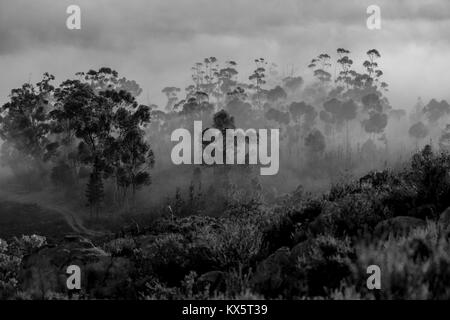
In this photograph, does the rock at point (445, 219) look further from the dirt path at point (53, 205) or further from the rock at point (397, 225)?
the dirt path at point (53, 205)

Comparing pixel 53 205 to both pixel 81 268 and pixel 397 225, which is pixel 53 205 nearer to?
pixel 81 268

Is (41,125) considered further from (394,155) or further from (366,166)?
(394,155)

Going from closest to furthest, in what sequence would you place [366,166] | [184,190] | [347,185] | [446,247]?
[446,247] → [347,185] → [184,190] → [366,166]

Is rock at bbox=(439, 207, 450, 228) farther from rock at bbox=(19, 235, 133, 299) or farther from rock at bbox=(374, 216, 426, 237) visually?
rock at bbox=(19, 235, 133, 299)

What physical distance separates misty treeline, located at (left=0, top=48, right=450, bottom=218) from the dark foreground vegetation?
7563 mm

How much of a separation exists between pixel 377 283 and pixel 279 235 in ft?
18.0

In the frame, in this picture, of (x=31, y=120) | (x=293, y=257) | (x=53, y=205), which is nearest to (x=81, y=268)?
(x=293, y=257)

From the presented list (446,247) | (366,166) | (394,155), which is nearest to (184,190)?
(366,166)

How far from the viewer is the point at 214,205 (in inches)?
2120

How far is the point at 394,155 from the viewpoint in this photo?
86.4 metres

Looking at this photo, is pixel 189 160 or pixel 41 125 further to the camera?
pixel 189 160

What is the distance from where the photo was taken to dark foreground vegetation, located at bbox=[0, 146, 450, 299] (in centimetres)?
696

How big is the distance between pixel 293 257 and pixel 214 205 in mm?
45007

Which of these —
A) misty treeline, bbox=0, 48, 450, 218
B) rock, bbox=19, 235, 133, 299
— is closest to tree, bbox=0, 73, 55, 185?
misty treeline, bbox=0, 48, 450, 218
